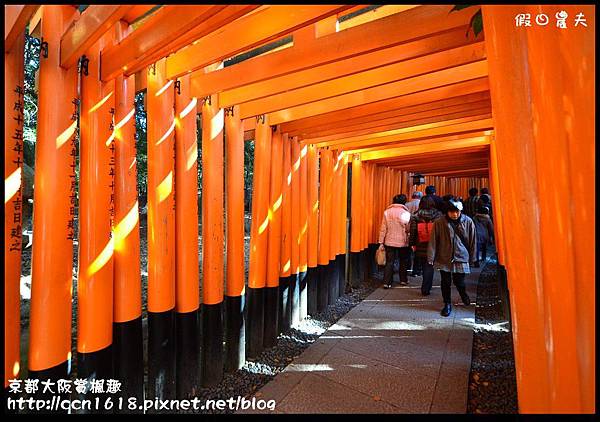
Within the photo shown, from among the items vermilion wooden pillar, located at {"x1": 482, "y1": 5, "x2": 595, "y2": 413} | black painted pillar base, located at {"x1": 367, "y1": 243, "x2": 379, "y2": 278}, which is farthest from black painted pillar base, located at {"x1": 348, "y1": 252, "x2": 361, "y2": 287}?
vermilion wooden pillar, located at {"x1": 482, "y1": 5, "x2": 595, "y2": 413}

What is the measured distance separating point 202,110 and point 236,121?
44 cm

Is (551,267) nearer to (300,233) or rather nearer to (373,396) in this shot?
(373,396)

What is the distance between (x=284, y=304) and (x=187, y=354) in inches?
68.5

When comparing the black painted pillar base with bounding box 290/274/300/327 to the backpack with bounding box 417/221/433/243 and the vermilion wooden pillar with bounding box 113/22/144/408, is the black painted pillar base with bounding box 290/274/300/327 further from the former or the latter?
the backpack with bounding box 417/221/433/243

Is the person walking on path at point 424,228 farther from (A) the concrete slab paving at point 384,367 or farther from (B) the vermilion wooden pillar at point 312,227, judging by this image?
(B) the vermilion wooden pillar at point 312,227

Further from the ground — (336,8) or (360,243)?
(336,8)

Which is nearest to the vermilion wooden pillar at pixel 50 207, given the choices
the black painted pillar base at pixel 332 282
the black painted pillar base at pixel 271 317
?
the black painted pillar base at pixel 271 317

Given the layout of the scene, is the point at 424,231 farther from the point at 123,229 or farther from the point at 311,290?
the point at 123,229

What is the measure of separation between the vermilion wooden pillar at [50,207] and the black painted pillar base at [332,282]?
14.3ft

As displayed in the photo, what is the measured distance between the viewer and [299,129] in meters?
4.40

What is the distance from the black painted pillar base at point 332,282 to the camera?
19.5 feet

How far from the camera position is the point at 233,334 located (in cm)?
371

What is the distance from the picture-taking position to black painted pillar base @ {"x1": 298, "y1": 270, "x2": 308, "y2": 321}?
5.07 m
